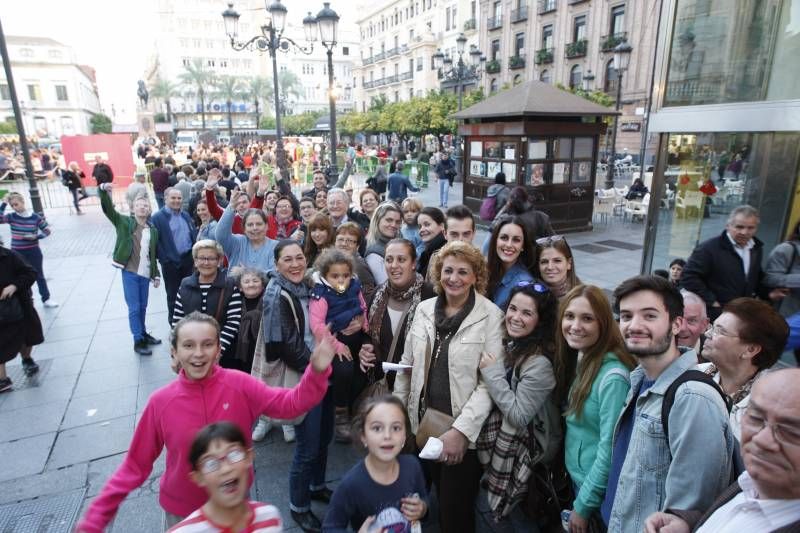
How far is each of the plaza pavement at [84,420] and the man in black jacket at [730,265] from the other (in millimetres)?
3592

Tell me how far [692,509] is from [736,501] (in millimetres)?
327

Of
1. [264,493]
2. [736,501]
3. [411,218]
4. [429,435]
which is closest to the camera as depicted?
[736,501]

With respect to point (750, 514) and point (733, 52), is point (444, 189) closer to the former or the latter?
point (733, 52)

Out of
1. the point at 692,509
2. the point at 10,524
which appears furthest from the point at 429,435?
the point at 10,524

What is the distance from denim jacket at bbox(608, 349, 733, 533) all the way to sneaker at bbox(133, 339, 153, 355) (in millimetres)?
5678

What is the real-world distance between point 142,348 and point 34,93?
8016cm

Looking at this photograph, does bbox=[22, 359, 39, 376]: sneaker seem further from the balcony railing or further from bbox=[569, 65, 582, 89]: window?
the balcony railing

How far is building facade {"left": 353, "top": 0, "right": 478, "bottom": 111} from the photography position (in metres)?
49.9

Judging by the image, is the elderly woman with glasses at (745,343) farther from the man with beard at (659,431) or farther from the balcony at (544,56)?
the balcony at (544,56)

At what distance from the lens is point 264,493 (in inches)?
135

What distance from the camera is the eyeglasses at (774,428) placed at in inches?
48.4

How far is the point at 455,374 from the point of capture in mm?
2643

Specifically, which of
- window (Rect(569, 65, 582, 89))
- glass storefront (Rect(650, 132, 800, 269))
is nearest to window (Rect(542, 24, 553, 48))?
window (Rect(569, 65, 582, 89))

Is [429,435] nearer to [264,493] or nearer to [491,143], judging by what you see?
[264,493]
